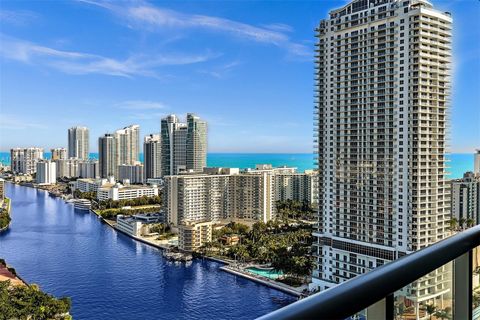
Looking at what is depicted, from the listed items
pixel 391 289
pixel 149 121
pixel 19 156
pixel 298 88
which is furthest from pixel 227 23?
pixel 391 289

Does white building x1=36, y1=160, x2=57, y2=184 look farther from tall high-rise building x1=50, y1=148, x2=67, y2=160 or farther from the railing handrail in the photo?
the railing handrail

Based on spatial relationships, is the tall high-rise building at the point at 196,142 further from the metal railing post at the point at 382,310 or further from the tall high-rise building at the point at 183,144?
the metal railing post at the point at 382,310

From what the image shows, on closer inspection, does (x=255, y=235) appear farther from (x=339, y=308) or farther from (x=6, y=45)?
(x=6, y=45)

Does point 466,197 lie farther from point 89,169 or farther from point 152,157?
point 89,169

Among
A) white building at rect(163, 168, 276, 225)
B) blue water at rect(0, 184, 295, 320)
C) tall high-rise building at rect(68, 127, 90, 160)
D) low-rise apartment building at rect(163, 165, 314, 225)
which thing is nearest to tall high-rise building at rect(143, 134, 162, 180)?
tall high-rise building at rect(68, 127, 90, 160)

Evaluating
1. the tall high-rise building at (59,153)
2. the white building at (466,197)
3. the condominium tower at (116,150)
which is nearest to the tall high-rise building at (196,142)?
the condominium tower at (116,150)

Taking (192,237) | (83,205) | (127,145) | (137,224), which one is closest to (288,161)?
(127,145)

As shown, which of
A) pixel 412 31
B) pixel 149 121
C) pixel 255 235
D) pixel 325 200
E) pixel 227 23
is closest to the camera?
pixel 412 31
